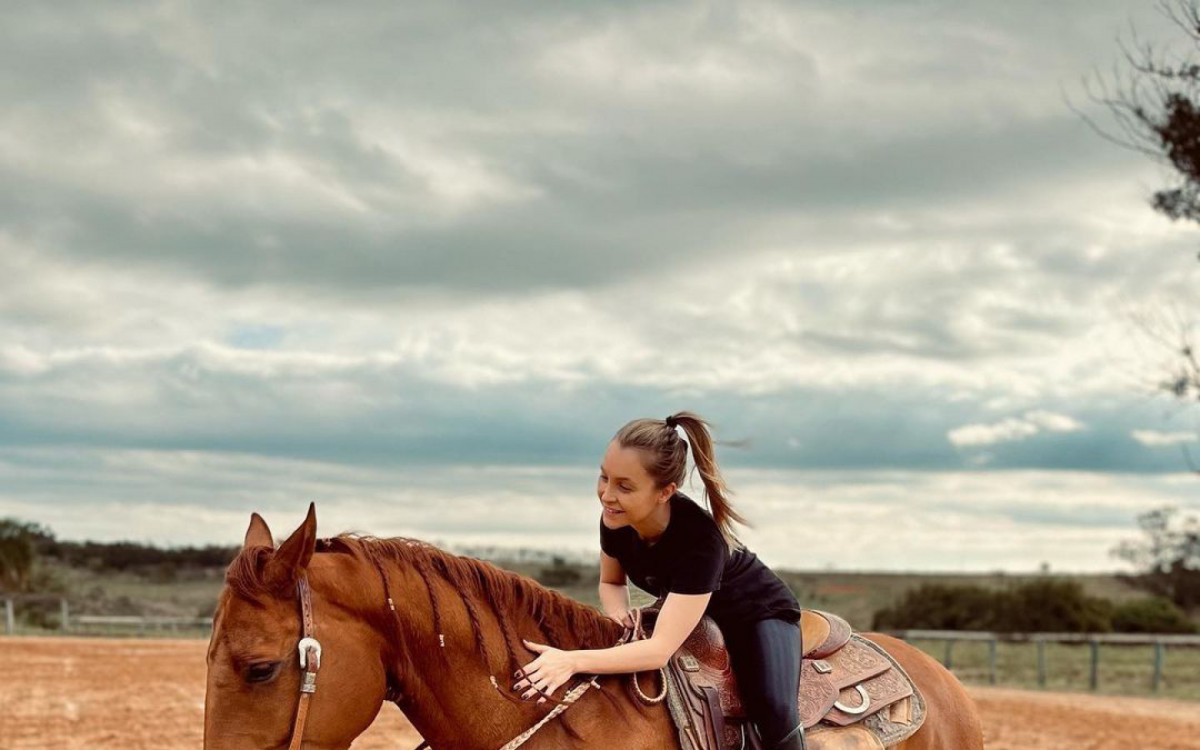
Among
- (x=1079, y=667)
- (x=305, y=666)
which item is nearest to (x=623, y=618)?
(x=305, y=666)

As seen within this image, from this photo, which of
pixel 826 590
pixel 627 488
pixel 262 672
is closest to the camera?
pixel 262 672

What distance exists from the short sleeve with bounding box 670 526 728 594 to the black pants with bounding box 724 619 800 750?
0.90 ft

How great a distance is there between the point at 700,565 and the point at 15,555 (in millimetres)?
51052

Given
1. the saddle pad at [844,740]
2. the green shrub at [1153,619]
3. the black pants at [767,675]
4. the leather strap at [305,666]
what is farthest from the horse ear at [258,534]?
the green shrub at [1153,619]

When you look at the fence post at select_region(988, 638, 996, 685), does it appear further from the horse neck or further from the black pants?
the horse neck

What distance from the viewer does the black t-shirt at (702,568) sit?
3.98 m

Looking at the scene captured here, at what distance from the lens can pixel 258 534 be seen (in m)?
3.75

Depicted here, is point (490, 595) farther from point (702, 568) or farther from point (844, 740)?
point (844, 740)

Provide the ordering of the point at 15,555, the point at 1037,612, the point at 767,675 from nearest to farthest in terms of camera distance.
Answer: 1. the point at 767,675
2. the point at 1037,612
3. the point at 15,555

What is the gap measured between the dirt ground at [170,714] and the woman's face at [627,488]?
35.0 ft

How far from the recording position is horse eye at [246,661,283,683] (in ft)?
11.0

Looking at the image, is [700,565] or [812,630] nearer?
[700,565]

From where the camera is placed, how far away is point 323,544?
12.3 feet

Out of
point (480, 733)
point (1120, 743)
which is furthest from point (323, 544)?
point (1120, 743)
